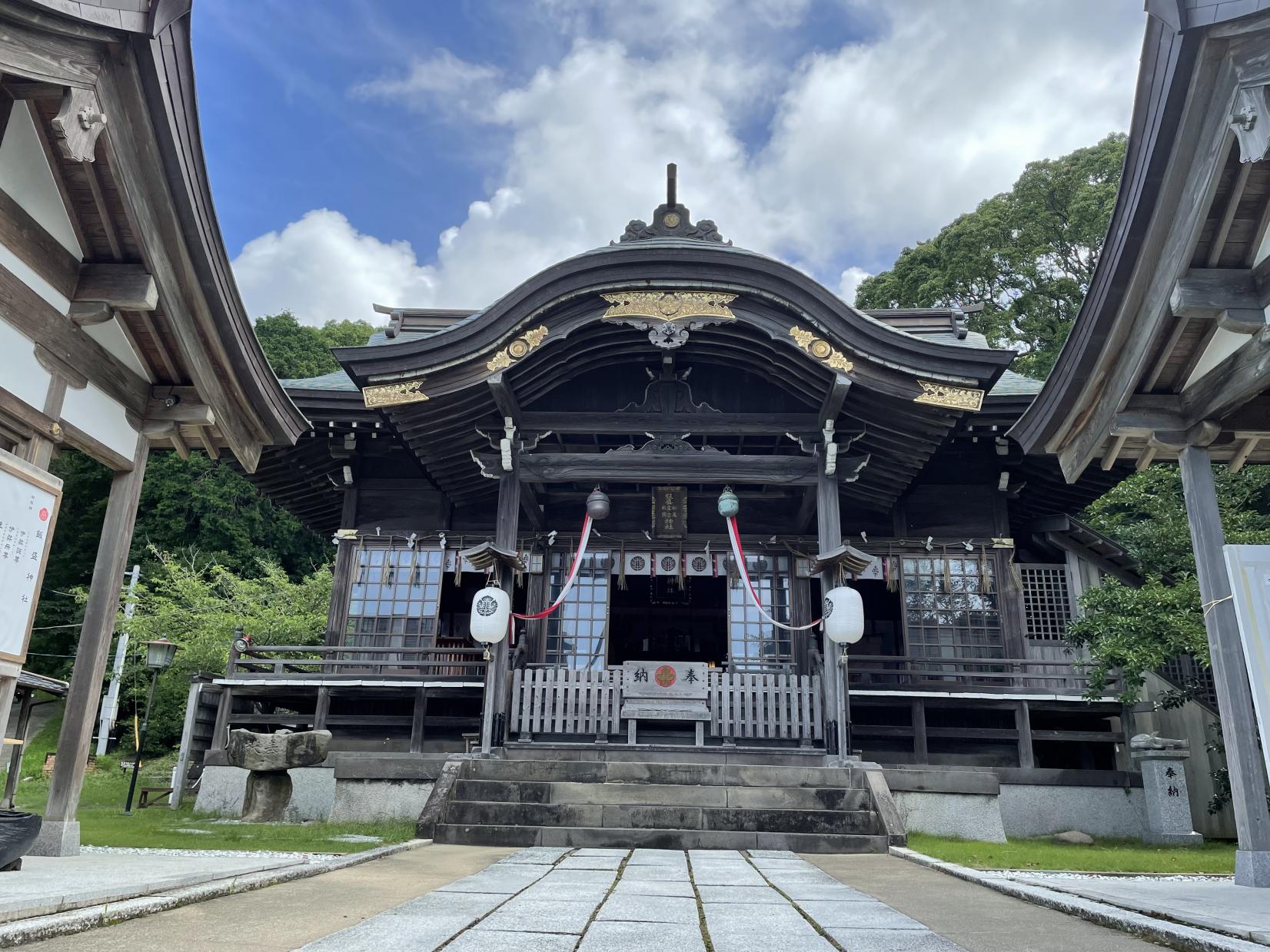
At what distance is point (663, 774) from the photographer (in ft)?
28.0

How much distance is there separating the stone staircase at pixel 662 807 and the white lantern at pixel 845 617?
1.37 m

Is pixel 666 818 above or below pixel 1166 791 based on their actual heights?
below

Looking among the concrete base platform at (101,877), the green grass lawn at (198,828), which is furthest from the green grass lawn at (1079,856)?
the concrete base platform at (101,877)

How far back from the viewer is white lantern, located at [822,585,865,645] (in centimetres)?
919

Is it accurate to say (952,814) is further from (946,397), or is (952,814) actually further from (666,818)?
(946,397)

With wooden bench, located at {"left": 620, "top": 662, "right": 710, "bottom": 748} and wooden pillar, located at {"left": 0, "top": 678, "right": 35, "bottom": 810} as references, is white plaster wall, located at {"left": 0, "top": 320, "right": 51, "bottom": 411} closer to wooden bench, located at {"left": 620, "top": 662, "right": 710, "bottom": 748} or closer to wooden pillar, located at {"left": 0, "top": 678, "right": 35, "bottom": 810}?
wooden pillar, located at {"left": 0, "top": 678, "right": 35, "bottom": 810}

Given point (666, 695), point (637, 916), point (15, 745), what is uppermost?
point (666, 695)

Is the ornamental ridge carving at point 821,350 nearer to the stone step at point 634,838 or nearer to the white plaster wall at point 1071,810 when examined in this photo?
the stone step at point 634,838

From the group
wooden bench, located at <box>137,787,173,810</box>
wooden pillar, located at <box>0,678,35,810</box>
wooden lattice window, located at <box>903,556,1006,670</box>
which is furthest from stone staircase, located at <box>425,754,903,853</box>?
wooden bench, located at <box>137,787,173,810</box>

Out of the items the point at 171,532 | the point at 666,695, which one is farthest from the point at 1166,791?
the point at 171,532

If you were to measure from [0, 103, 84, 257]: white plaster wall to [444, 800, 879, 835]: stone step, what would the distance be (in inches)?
217

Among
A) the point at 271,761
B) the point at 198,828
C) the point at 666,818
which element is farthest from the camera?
the point at 271,761

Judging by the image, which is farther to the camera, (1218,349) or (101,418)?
(101,418)

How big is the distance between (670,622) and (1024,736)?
25.3ft
